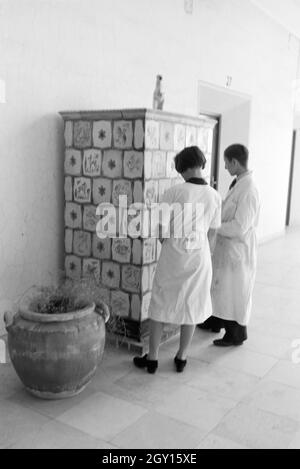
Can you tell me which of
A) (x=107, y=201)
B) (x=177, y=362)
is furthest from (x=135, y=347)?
(x=107, y=201)

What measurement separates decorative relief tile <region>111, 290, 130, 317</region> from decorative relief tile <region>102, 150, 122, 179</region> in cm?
82

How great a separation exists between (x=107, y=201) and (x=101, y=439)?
5.31ft

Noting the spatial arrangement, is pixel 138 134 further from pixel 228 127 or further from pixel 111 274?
pixel 228 127

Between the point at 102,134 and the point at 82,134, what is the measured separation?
0.20 metres

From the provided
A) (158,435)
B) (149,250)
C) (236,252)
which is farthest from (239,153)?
(158,435)

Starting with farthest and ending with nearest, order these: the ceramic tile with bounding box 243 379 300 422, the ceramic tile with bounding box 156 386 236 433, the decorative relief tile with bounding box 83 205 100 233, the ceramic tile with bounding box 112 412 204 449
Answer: the decorative relief tile with bounding box 83 205 100 233 < the ceramic tile with bounding box 243 379 300 422 < the ceramic tile with bounding box 156 386 236 433 < the ceramic tile with bounding box 112 412 204 449

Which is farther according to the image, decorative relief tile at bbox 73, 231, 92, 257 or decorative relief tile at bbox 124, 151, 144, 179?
decorative relief tile at bbox 73, 231, 92, 257

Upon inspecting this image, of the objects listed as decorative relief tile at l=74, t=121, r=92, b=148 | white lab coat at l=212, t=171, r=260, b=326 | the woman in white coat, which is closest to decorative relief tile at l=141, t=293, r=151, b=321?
the woman in white coat

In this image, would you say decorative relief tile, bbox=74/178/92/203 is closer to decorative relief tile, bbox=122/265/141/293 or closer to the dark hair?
decorative relief tile, bbox=122/265/141/293

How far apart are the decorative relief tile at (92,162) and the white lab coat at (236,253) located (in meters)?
0.93

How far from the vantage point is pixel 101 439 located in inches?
89.3

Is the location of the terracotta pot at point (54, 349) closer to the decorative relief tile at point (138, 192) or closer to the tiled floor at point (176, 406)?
the tiled floor at point (176, 406)

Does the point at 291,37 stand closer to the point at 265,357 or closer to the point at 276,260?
the point at 276,260

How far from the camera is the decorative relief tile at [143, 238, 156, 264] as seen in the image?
3.23 meters
